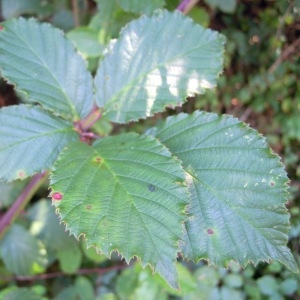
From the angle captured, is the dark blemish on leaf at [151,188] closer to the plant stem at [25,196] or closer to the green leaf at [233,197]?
the green leaf at [233,197]

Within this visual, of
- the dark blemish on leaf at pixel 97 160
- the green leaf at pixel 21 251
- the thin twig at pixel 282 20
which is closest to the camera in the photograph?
the dark blemish on leaf at pixel 97 160

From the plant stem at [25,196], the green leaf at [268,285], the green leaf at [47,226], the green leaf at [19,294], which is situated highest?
the plant stem at [25,196]

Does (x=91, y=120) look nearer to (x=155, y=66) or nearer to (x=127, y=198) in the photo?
(x=155, y=66)

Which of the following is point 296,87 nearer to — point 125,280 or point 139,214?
point 125,280

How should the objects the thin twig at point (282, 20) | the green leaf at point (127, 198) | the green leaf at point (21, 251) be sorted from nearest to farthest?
the green leaf at point (127, 198)
the green leaf at point (21, 251)
the thin twig at point (282, 20)

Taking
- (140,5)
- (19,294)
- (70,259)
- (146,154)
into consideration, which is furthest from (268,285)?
(140,5)

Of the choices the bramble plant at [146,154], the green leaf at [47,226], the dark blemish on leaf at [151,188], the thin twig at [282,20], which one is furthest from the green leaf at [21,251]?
the thin twig at [282,20]

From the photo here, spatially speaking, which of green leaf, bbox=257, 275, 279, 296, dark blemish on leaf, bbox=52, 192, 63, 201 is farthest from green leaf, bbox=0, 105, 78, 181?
green leaf, bbox=257, 275, 279, 296

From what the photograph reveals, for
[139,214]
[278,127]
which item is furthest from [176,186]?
[278,127]
